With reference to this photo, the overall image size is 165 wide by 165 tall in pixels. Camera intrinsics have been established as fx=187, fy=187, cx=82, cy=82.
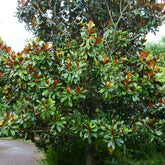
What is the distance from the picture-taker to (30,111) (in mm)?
3697

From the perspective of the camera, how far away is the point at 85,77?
371 centimetres

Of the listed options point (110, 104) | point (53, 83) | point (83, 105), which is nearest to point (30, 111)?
point (53, 83)

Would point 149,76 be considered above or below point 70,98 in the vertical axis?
Result: above

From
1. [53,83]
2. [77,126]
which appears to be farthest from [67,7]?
[77,126]

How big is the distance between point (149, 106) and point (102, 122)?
120 cm

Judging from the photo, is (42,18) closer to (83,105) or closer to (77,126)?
(83,105)

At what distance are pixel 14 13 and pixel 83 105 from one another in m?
3.30

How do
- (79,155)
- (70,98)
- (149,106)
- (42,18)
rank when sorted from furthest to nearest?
1. (79,155)
2. (42,18)
3. (149,106)
4. (70,98)

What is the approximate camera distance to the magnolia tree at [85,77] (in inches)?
133

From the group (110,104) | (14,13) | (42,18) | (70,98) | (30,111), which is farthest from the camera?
(14,13)

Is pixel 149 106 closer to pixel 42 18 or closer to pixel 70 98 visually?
pixel 70 98

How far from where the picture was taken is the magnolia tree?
3.38 meters

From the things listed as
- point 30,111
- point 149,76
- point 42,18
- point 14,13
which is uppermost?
point 14,13

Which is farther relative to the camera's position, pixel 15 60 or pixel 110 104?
pixel 110 104
